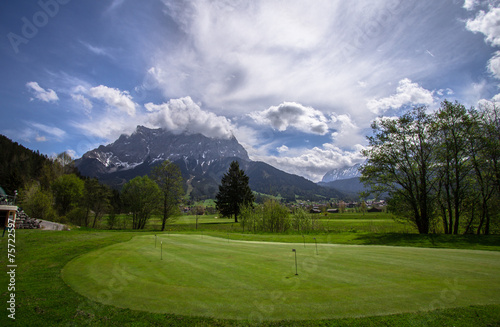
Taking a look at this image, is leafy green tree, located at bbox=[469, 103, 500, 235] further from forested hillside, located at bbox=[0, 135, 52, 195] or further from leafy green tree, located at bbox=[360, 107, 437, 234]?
forested hillside, located at bbox=[0, 135, 52, 195]

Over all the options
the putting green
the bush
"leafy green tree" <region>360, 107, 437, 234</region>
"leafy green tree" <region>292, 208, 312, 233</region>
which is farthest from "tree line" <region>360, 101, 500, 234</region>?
the bush

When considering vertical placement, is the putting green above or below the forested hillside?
below

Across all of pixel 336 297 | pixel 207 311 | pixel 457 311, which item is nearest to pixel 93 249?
pixel 207 311

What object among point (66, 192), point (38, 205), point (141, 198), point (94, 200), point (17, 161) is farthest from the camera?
point (17, 161)

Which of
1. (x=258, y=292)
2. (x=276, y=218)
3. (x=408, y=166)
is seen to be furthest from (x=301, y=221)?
(x=258, y=292)

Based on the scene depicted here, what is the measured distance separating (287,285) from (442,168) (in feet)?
89.9

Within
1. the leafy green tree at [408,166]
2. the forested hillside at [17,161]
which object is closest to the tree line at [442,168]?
the leafy green tree at [408,166]

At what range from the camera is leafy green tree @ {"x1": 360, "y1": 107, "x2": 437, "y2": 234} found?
25625 millimetres

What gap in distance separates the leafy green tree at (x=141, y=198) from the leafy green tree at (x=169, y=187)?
165cm

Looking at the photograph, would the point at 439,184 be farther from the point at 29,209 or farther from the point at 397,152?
the point at 29,209

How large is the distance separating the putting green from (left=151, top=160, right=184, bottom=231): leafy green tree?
3226cm

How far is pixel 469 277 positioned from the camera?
7508 millimetres

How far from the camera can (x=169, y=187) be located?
42344mm

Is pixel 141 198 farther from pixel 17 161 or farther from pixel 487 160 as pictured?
pixel 17 161
